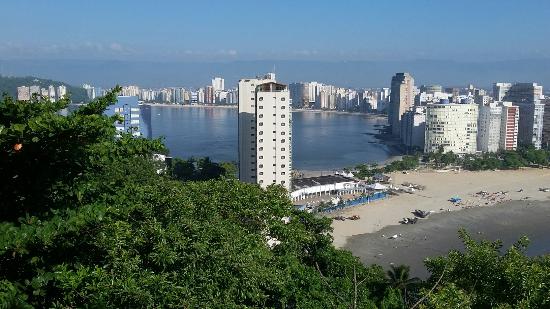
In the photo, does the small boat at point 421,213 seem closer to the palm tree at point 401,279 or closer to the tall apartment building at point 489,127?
the palm tree at point 401,279

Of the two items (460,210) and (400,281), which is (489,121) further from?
(400,281)

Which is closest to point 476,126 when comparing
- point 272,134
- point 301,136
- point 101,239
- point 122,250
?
point 301,136

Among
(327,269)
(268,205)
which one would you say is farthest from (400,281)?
(268,205)

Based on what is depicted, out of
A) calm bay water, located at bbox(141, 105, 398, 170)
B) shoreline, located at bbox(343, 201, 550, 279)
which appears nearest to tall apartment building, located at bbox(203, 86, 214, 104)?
calm bay water, located at bbox(141, 105, 398, 170)

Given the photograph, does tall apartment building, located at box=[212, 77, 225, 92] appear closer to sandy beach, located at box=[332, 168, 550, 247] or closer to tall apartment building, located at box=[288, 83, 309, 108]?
tall apartment building, located at box=[288, 83, 309, 108]

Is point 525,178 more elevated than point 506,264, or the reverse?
point 506,264
